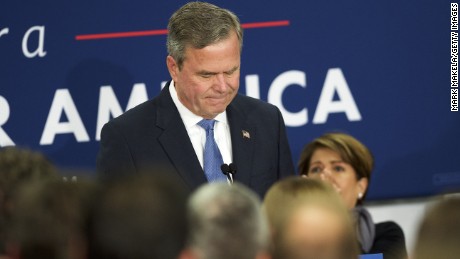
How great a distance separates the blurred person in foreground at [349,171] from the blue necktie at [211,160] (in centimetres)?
79

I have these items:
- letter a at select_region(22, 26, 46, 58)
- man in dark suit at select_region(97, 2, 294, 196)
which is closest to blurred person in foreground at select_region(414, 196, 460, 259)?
man in dark suit at select_region(97, 2, 294, 196)

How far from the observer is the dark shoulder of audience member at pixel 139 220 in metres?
1.94

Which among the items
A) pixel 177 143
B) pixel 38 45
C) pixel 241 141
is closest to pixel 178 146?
pixel 177 143

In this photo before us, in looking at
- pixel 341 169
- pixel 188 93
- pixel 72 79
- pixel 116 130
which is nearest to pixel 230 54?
pixel 188 93

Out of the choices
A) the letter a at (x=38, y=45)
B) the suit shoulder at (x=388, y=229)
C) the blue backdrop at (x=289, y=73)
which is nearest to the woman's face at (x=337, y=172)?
the suit shoulder at (x=388, y=229)

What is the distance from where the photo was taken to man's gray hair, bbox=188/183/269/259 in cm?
209

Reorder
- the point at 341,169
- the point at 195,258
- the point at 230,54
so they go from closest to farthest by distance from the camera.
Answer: the point at 195,258 → the point at 230,54 → the point at 341,169

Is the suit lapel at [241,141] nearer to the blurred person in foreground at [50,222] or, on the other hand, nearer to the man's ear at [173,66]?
the man's ear at [173,66]

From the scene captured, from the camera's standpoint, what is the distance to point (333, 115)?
5.23m

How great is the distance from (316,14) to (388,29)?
38 centimetres

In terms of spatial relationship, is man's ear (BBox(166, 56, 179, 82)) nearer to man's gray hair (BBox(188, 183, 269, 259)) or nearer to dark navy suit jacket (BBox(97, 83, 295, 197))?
dark navy suit jacket (BBox(97, 83, 295, 197))

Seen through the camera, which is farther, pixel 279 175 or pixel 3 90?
pixel 3 90

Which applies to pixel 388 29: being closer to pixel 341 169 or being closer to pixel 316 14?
pixel 316 14

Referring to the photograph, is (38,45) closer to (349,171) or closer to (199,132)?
(199,132)
